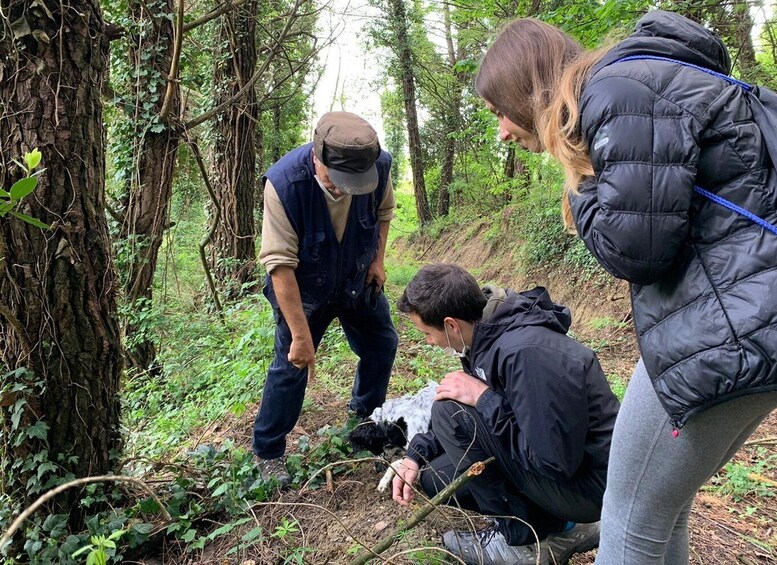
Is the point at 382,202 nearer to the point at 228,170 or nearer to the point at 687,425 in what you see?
the point at 687,425

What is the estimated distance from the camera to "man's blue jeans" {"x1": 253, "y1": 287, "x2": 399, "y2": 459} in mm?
2690

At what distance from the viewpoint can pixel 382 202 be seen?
9.50 feet

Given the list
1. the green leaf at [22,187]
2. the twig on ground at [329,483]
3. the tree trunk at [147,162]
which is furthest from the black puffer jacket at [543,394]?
the tree trunk at [147,162]

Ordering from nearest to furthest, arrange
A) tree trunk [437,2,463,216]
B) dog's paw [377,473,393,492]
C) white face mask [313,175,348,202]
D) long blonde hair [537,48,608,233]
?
long blonde hair [537,48,608,233] < dog's paw [377,473,393,492] < white face mask [313,175,348,202] < tree trunk [437,2,463,216]

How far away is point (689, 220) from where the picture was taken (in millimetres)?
1135

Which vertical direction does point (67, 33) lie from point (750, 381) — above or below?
above

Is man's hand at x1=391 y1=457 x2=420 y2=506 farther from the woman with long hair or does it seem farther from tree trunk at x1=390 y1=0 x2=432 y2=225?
tree trunk at x1=390 y1=0 x2=432 y2=225

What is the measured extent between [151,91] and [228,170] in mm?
1743

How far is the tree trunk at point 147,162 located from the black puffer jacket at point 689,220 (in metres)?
4.91

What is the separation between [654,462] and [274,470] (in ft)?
6.52

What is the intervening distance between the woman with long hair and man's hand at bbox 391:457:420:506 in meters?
1.03

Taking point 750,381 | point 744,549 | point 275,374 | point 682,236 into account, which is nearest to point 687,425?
point 750,381

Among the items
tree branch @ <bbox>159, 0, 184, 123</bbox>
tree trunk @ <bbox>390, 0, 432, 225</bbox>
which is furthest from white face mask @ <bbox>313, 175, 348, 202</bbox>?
tree trunk @ <bbox>390, 0, 432, 225</bbox>

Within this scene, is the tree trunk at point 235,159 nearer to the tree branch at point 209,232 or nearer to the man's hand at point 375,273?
the tree branch at point 209,232
